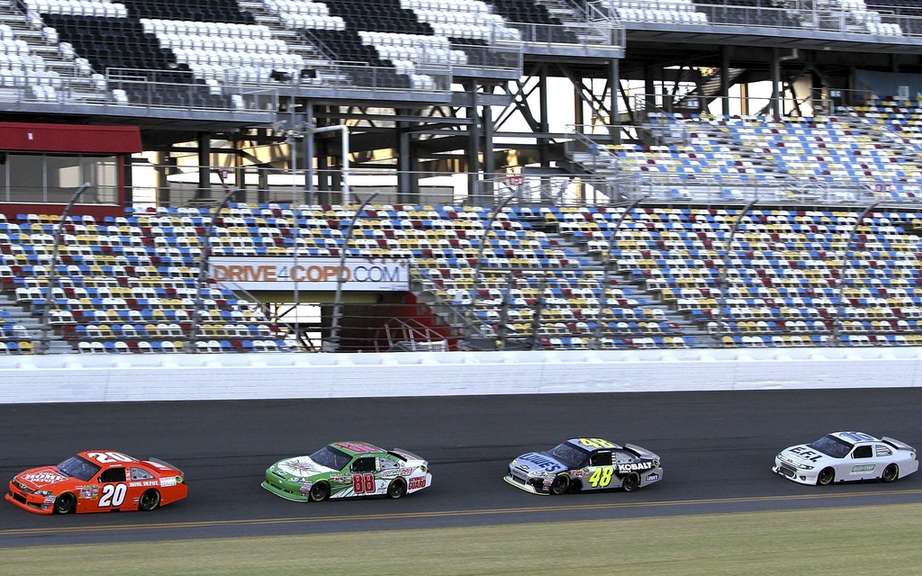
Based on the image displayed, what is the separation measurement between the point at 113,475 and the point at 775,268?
1898 cm

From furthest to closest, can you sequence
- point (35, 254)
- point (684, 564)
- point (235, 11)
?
point (235, 11), point (35, 254), point (684, 564)

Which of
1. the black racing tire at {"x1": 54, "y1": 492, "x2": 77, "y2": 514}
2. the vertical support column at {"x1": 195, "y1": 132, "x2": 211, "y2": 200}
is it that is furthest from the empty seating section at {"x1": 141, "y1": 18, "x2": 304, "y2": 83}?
the black racing tire at {"x1": 54, "y1": 492, "x2": 77, "y2": 514}

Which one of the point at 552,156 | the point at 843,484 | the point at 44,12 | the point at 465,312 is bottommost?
the point at 843,484

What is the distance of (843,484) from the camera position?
66.0ft

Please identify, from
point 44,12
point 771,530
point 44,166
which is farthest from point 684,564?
point 44,12

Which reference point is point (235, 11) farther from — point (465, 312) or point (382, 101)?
point (465, 312)

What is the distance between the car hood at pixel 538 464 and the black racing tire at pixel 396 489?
Answer: 162cm

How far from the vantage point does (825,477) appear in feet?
65.1

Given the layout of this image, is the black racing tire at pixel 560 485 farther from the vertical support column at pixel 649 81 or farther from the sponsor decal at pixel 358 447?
the vertical support column at pixel 649 81

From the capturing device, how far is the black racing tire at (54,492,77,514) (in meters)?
16.0

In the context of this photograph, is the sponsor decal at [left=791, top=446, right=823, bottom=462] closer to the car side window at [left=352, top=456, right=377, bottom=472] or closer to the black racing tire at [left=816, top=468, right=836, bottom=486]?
the black racing tire at [left=816, top=468, right=836, bottom=486]

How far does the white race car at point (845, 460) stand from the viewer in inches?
779

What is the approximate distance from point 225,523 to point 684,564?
5219mm

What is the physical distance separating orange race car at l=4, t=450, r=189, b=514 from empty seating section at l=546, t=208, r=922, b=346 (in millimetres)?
12421
